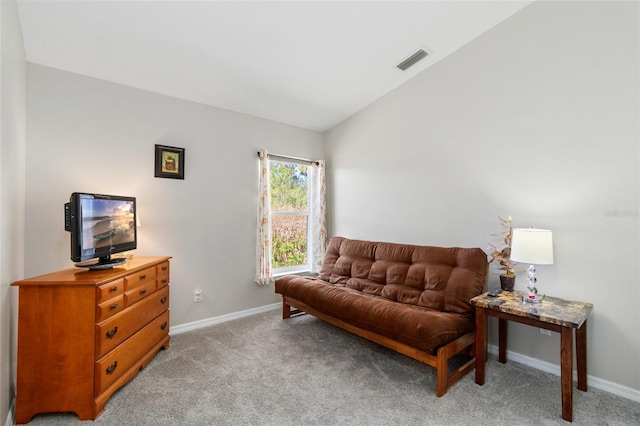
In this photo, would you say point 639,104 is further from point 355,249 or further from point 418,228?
point 355,249

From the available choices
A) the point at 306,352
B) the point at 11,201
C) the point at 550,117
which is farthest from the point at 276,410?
the point at 550,117

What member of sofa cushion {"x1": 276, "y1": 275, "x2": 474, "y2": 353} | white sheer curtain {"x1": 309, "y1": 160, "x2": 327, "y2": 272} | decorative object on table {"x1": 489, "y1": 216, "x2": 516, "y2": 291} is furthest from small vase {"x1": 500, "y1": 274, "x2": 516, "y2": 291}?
white sheer curtain {"x1": 309, "y1": 160, "x2": 327, "y2": 272}

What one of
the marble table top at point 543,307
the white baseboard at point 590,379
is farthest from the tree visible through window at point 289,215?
the white baseboard at point 590,379

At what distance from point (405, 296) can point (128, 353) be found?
2.25m

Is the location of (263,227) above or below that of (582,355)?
above

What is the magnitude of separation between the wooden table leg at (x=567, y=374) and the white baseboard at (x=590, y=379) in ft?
1.91

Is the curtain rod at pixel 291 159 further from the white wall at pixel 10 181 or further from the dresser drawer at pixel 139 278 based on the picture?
the white wall at pixel 10 181

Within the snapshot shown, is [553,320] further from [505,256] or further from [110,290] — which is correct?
[110,290]

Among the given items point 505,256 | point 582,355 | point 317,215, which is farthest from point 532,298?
point 317,215

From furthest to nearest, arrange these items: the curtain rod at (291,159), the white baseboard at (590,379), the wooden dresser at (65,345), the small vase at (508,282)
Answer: the curtain rod at (291,159), the small vase at (508,282), the white baseboard at (590,379), the wooden dresser at (65,345)

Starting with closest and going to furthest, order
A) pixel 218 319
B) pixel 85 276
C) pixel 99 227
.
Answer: pixel 85 276, pixel 99 227, pixel 218 319

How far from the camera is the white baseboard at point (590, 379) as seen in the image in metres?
1.90

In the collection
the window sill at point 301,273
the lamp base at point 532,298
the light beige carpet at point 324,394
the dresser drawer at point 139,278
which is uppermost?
the dresser drawer at point 139,278

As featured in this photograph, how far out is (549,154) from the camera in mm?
2262
